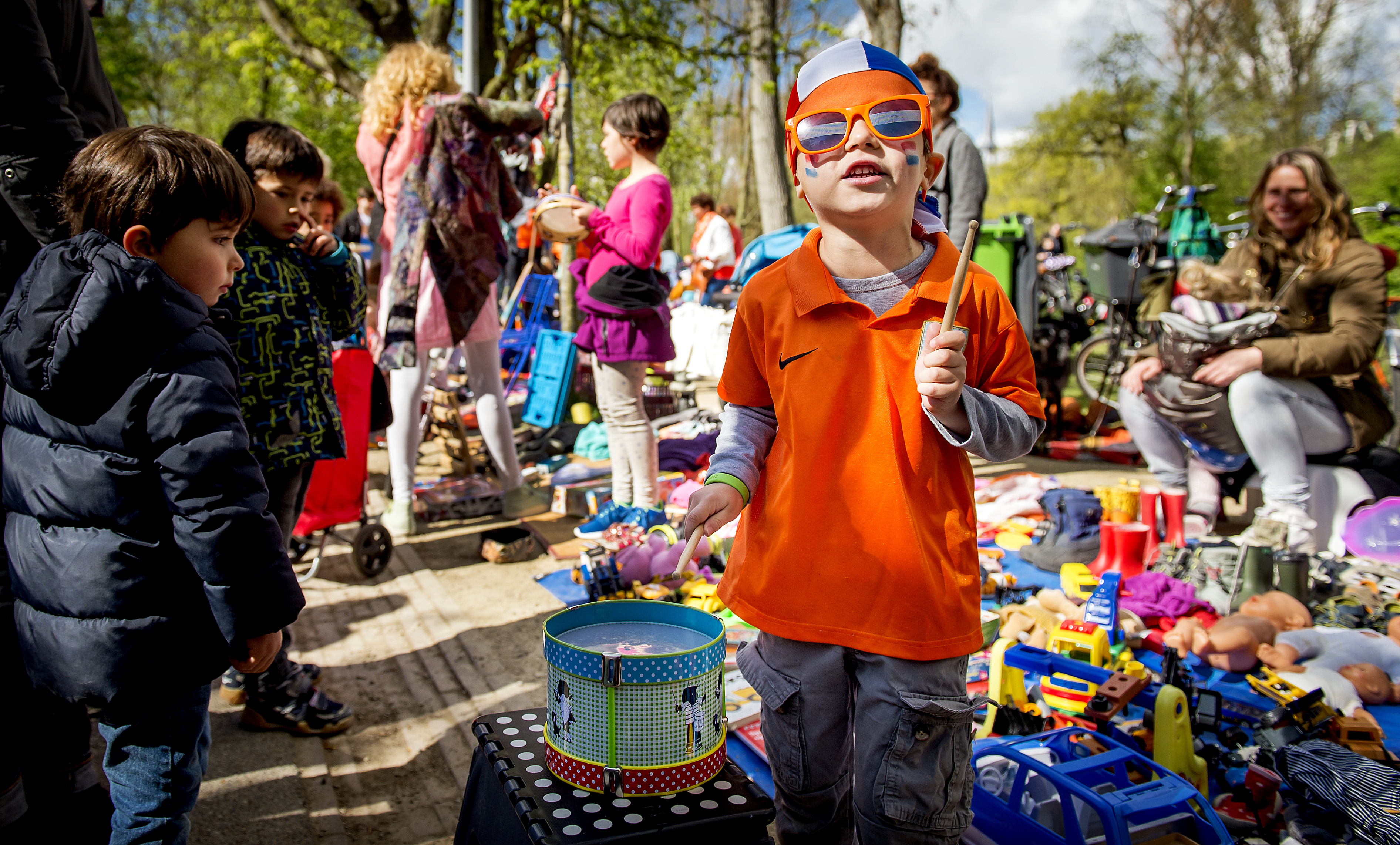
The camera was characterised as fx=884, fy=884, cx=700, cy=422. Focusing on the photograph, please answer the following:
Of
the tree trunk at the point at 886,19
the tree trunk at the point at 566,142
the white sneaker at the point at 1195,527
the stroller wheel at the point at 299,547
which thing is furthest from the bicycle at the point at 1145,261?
the stroller wheel at the point at 299,547

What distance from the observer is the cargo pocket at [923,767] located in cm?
141

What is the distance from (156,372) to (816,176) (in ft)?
3.89

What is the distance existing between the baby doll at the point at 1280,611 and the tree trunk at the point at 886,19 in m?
6.01

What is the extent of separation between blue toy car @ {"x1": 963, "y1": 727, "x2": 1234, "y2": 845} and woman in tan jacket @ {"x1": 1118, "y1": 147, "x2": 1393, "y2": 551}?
90.8 inches

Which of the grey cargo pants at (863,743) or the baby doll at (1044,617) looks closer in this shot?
the grey cargo pants at (863,743)

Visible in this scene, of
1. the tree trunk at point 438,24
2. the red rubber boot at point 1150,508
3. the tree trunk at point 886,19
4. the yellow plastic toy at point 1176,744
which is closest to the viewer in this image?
the yellow plastic toy at point 1176,744

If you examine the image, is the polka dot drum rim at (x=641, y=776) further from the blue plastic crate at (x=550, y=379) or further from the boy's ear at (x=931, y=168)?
the blue plastic crate at (x=550, y=379)

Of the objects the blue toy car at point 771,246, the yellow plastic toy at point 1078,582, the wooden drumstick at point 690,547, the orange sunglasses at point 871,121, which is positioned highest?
the blue toy car at point 771,246

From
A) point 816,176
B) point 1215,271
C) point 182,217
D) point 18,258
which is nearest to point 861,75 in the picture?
point 816,176

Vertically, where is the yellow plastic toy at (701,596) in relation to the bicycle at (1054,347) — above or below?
below

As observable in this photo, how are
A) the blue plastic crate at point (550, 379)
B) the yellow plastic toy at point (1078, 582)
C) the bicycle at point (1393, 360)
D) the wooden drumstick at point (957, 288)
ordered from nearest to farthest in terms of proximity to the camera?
the wooden drumstick at point (957, 288) → the yellow plastic toy at point (1078, 582) → the bicycle at point (1393, 360) → the blue plastic crate at point (550, 379)

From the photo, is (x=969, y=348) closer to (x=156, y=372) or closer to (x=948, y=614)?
(x=948, y=614)

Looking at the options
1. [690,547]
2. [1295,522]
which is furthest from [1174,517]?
[690,547]

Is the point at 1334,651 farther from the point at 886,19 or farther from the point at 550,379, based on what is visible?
the point at 886,19
